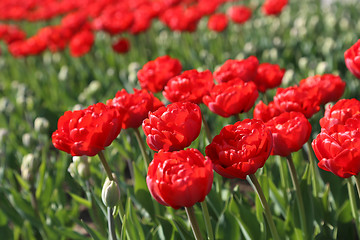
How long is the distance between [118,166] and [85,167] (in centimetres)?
81

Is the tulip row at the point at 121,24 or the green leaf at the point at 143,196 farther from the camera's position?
the tulip row at the point at 121,24

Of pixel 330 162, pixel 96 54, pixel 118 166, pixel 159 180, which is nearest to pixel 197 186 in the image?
pixel 159 180

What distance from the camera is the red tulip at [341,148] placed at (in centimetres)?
85

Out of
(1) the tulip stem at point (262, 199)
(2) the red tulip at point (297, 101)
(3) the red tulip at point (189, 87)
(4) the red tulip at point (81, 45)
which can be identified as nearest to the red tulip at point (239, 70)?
(3) the red tulip at point (189, 87)

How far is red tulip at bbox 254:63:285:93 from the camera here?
5.12ft

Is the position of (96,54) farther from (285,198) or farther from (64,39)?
(285,198)

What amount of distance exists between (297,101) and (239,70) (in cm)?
32

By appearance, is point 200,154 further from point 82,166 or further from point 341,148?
point 82,166

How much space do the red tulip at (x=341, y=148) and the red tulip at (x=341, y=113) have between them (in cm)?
10

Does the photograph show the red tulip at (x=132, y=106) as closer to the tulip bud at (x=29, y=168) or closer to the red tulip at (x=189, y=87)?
the red tulip at (x=189, y=87)

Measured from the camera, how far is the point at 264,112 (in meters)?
1.20

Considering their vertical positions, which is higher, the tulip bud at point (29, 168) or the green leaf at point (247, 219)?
the tulip bud at point (29, 168)

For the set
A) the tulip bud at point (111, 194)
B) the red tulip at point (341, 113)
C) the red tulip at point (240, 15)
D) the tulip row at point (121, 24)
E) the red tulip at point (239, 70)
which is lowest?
the red tulip at point (240, 15)

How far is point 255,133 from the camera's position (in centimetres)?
90
